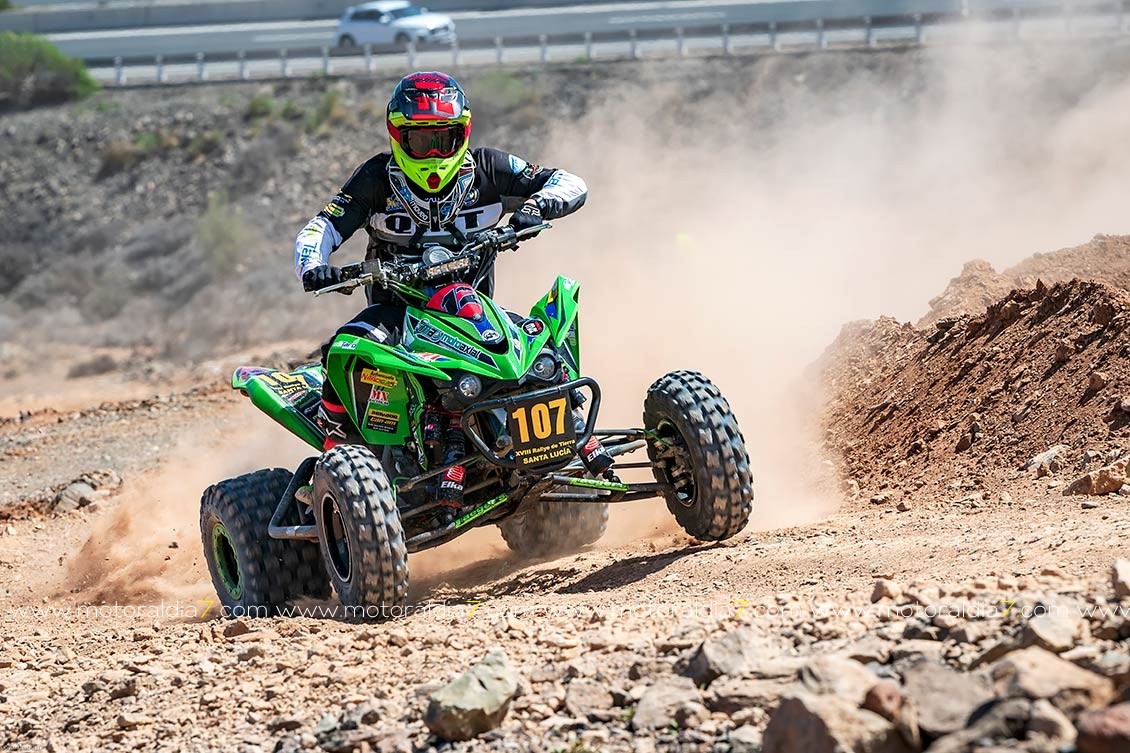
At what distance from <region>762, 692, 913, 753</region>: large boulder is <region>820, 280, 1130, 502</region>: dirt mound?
4.23m

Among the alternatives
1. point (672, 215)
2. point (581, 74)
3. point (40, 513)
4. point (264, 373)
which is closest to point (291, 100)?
point (581, 74)

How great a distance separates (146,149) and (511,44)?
8.16m

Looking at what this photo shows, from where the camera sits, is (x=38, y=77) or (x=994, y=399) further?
(x=38, y=77)

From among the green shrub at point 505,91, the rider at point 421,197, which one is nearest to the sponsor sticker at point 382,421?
the rider at point 421,197

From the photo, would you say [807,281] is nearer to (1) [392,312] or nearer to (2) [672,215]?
(2) [672,215]

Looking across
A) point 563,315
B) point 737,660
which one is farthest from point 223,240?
point 737,660

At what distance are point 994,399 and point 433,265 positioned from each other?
3.74m

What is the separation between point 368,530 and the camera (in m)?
7.10

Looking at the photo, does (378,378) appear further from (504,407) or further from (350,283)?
(504,407)

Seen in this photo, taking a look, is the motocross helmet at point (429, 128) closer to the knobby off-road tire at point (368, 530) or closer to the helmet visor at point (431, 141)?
the helmet visor at point (431, 141)

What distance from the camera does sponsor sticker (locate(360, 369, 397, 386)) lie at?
8.02 m

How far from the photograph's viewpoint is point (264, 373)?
9.25m

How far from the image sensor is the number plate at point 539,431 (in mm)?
7527

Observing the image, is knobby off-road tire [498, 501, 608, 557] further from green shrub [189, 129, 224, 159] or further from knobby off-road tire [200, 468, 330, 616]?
green shrub [189, 129, 224, 159]
